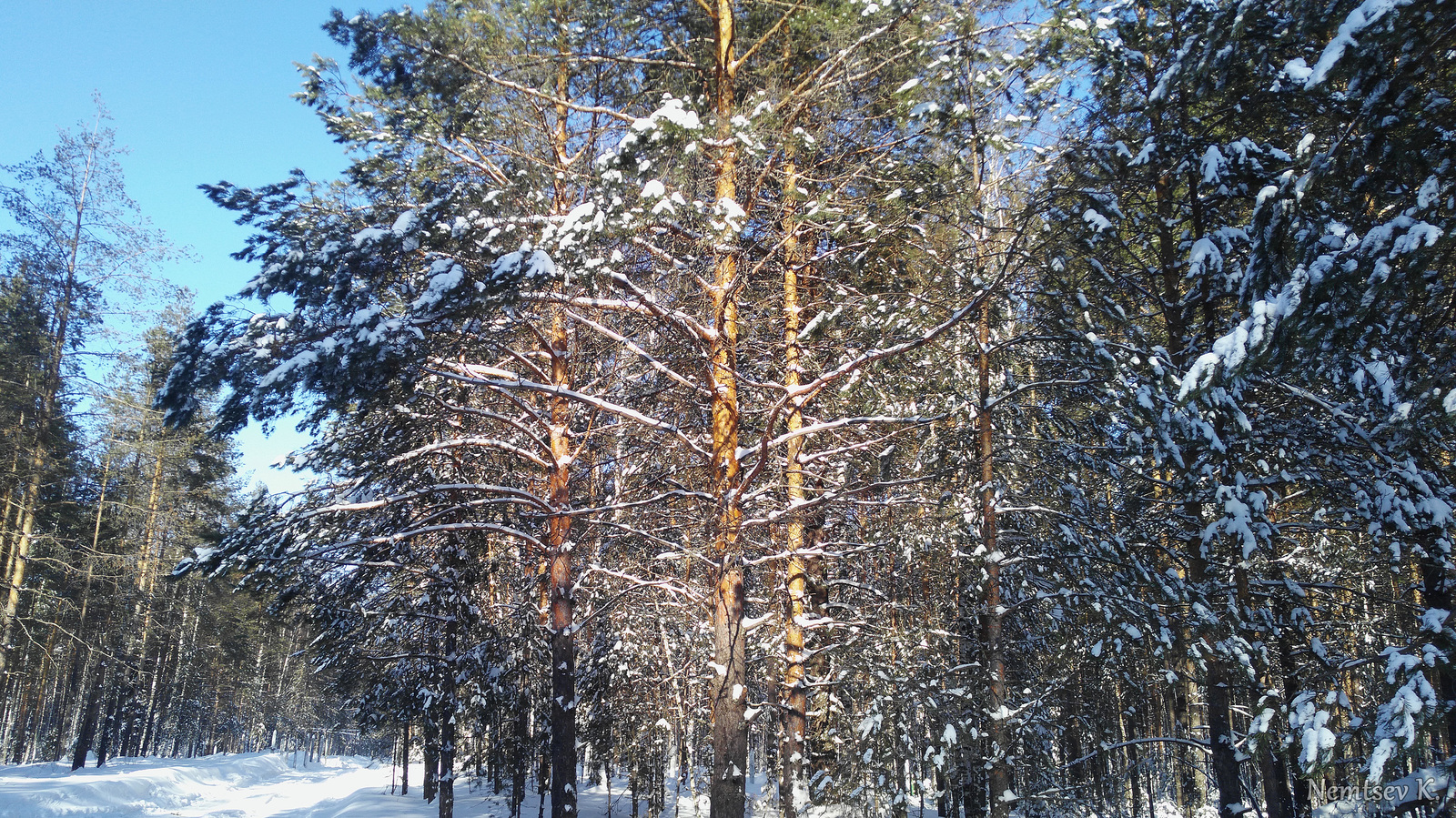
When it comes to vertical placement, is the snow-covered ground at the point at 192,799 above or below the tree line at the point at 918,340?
below

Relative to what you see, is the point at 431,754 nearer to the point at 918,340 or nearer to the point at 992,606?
the point at 992,606

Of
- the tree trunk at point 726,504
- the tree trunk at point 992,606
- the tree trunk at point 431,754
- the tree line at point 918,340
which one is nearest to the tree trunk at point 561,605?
the tree line at point 918,340

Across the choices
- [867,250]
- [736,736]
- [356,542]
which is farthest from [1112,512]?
[356,542]

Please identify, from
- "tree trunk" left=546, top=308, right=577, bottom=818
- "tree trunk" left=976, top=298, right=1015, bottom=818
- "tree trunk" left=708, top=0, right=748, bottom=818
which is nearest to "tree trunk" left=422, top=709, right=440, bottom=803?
"tree trunk" left=546, top=308, right=577, bottom=818

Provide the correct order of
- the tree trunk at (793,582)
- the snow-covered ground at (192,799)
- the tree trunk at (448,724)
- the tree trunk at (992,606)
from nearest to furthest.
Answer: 1. the tree trunk at (992,606)
2. the tree trunk at (793,582)
3. the tree trunk at (448,724)
4. the snow-covered ground at (192,799)

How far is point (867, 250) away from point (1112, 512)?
3.87 metres

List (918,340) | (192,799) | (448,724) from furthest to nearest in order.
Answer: (192,799) → (448,724) → (918,340)

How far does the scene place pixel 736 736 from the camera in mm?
6910

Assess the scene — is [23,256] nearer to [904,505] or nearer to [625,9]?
[625,9]

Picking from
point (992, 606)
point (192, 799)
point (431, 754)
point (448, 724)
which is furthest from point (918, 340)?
point (192, 799)

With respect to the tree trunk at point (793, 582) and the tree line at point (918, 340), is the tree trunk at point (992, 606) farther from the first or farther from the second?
the tree trunk at point (793, 582)

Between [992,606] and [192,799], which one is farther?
[192,799]

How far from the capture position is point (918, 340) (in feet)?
22.2

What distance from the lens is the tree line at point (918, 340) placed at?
487cm
